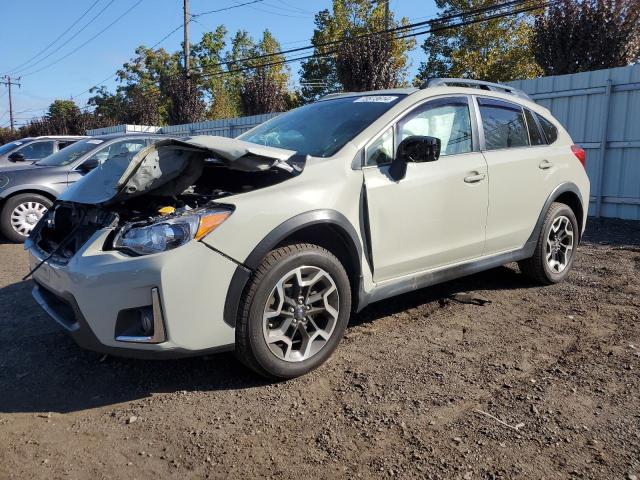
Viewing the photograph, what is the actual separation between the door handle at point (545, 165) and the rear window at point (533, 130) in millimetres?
207

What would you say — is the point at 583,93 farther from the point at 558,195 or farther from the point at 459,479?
the point at 459,479

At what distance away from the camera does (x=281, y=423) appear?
2783 mm

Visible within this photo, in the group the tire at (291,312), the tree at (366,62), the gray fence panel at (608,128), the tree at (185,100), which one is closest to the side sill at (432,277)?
the tire at (291,312)

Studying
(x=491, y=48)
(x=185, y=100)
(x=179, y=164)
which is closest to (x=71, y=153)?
(x=179, y=164)

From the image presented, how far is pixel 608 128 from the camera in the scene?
9.11 metres

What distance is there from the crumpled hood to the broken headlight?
0.36 metres

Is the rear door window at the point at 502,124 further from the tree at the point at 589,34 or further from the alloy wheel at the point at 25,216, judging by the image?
the tree at the point at 589,34

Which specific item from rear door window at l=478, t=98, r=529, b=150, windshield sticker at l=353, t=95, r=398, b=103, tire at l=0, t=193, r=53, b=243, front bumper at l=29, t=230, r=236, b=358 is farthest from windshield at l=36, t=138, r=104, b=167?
rear door window at l=478, t=98, r=529, b=150

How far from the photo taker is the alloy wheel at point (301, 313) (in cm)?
313

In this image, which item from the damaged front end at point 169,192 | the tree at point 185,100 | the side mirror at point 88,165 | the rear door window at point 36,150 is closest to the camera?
the damaged front end at point 169,192

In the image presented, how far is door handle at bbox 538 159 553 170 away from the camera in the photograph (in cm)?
484

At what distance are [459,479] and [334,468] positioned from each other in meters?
0.55

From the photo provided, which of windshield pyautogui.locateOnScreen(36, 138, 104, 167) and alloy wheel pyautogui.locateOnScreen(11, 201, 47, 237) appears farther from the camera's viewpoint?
windshield pyautogui.locateOnScreen(36, 138, 104, 167)

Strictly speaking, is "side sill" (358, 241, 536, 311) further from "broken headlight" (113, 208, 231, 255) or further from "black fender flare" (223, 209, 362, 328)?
"broken headlight" (113, 208, 231, 255)
